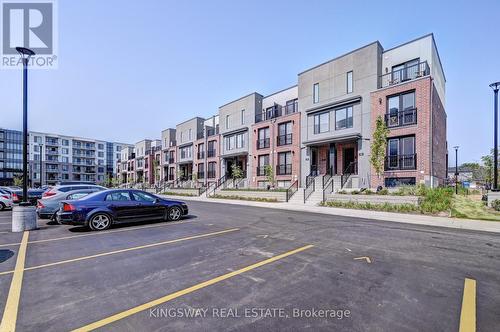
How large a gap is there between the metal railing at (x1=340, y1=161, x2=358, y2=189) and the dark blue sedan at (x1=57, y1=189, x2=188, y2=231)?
49.2ft

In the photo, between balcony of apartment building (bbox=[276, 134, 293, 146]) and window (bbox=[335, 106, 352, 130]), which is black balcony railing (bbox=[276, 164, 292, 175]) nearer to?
balcony of apartment building (bbox=[276, 134, 293, 146])

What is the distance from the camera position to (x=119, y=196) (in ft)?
31.7

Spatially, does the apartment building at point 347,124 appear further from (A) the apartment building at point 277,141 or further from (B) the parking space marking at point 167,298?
(B) the parking space marking at point 167,298

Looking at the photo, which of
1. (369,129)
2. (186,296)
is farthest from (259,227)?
(369,129)

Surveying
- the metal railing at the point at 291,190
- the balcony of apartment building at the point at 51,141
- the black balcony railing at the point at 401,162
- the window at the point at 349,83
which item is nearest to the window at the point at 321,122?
the window at the point at 349,83

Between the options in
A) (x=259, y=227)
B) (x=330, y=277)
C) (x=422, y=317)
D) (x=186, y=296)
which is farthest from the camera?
(x=259, y=227)

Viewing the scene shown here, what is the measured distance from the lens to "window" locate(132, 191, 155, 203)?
10172 mm

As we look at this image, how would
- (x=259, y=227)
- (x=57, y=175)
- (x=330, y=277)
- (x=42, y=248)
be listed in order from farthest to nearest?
1. (x=57, y=175)
2. (x=259, y=227)
3. (x=42, y=248)
4. (x=330, y=277)

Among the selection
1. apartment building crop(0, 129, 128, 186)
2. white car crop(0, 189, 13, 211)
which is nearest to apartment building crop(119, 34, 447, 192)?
white car crop(0, 189, 13, 211)

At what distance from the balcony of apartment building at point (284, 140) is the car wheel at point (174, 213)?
17930 millimetres

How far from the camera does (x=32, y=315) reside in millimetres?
3236

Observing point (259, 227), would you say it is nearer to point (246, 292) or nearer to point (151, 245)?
point (151, 245)

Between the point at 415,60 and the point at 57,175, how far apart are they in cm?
10088

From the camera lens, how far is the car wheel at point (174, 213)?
10938 millimetres
